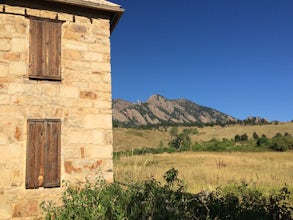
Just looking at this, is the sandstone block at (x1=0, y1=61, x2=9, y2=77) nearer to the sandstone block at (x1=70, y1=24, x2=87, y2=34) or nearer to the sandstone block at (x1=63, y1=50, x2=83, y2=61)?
the sandstone block at (x1=63, y1=50, x2=83, y2=61)

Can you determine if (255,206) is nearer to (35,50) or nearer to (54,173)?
(54,173)

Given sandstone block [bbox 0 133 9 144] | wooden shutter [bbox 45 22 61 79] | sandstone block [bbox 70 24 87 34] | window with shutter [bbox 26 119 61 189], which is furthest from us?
sandstone block [bbox 70 24 87 34]

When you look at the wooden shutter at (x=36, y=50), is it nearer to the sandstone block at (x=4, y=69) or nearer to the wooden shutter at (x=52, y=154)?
the sandstone block at (x=4, y=69)

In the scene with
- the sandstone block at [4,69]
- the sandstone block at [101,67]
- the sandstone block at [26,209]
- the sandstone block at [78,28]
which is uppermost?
the sandstone block at [78,28]

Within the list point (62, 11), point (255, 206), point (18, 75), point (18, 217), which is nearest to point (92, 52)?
point (62, 11)

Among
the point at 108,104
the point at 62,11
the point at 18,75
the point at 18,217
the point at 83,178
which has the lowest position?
the point at 18,217

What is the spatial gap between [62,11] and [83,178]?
4.15 metres

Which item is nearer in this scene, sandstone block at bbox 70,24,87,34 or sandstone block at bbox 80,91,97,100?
sandstone block at bbox 80,91,97,100

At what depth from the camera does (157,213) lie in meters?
5.44

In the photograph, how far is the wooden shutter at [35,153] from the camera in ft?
21.2

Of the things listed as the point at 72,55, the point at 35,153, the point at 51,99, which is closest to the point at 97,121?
the point at 51,99

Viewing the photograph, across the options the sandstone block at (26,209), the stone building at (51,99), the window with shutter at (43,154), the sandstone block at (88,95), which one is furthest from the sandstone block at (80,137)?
the sandstone block at (26,209)

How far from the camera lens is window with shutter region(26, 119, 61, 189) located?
650 centimetres

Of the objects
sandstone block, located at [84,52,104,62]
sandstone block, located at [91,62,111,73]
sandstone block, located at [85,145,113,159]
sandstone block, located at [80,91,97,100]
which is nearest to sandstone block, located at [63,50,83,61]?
sandstone block, located at [84,52,104,62]
